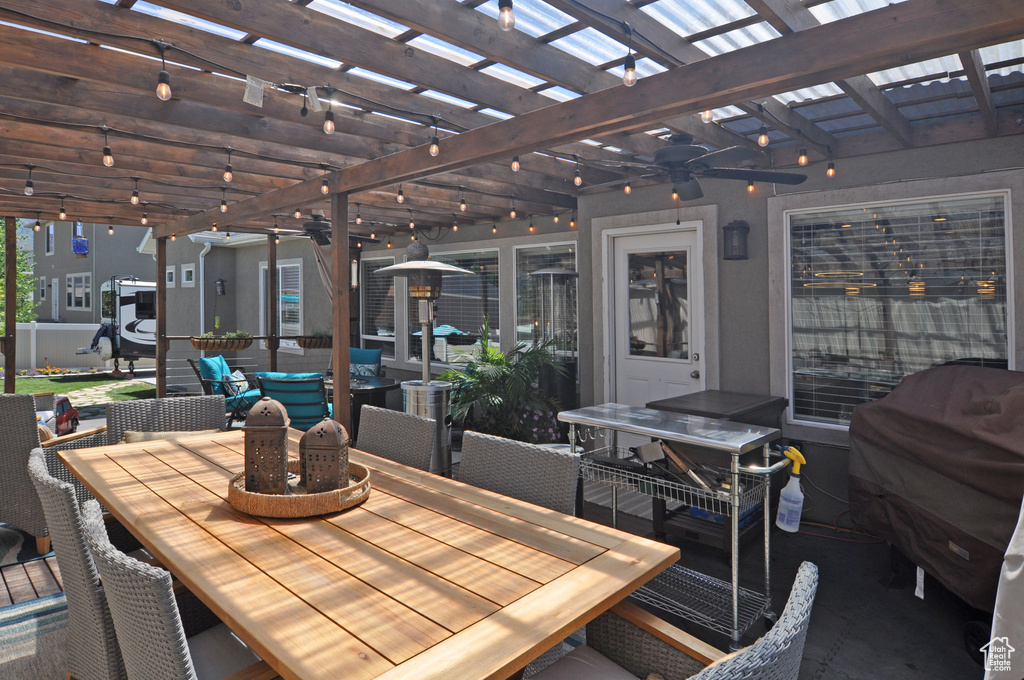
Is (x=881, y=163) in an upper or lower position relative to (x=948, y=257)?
upper

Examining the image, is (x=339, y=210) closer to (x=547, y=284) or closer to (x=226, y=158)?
(x=226, y=158)

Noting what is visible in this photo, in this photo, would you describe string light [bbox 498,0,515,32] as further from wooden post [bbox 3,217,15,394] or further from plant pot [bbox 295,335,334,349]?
wooden post [bbox 3,217,15,394]

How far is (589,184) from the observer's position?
534cm

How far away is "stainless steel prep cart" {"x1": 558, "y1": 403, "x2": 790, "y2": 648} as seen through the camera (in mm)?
2701

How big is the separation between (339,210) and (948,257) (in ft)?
13.7

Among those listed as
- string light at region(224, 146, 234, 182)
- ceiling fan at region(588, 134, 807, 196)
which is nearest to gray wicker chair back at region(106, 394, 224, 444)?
string light at region(224, 146, 234, 182)

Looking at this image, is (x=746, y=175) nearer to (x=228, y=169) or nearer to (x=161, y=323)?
(x=228, y=169)

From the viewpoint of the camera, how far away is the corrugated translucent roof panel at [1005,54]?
2.88 metres

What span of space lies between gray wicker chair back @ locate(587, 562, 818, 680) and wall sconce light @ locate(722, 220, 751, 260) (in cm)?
365

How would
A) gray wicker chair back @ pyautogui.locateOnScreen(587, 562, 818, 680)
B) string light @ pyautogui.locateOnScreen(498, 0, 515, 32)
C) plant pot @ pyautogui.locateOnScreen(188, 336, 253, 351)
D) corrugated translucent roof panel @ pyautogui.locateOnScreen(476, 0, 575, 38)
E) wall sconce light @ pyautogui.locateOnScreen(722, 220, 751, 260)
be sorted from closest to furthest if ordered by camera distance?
gray wicker chair back @ pyautogui.locateOnScreen(587, 562, 818, 680) → string light @ pyautogui.locateOnScreen(498, 0, 515, 32) → corrugated translucent roof panel @ pyautogui.locateOnScreen(476, 0, 575, 38) → wall sconce light @ pyautogui.locateOnScreen(722, 220, 751, 260) → plant pot @ pyautogui.locateOnScreen(188, 336, 253, 351)

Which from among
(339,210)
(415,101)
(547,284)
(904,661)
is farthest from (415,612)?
(547,284)

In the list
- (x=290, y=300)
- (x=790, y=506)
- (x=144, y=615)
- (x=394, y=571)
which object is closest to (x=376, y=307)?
(x=290, y=300)

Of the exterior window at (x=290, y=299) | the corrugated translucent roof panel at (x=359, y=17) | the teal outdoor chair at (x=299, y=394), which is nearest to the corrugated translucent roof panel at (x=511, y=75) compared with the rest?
the corrugated translucent roof panel at (x=359, y=17)

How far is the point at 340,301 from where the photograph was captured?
450 centimetres
